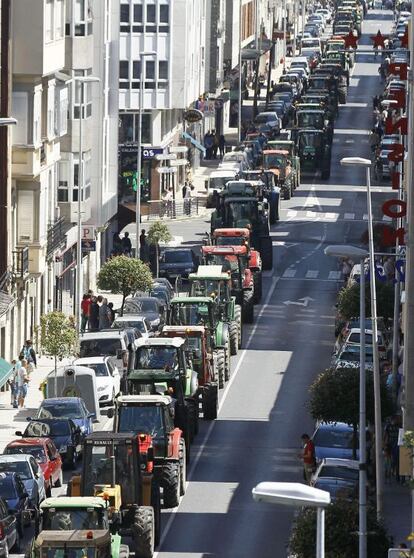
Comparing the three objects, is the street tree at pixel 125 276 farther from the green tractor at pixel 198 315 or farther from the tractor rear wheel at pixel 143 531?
the tractor rear wheel at pixel 143 531

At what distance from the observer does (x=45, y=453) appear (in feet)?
168

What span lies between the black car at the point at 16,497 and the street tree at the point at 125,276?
30.2 m

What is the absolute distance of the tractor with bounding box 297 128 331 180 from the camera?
398 ft

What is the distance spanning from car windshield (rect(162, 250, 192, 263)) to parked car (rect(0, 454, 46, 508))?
3826 cm

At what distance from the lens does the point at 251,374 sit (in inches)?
2729

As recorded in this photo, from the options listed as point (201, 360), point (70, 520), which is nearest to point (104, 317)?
point (201, 360)

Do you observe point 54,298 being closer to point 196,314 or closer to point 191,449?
point 196,314

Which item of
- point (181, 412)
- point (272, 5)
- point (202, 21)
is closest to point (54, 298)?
point (181, 412)

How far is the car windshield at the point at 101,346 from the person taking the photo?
6800cm

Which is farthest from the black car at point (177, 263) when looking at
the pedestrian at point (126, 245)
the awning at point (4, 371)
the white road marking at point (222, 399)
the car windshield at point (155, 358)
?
the car windshield at point (155, 358)

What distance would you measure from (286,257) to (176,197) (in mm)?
18707

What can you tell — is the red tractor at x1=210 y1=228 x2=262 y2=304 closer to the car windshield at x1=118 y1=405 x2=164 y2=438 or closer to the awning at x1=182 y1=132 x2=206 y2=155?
the car windshield at x1=118 y1=405 x2=164 y2=438

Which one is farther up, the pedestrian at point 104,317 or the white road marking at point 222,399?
the pedestrian at point 104,317

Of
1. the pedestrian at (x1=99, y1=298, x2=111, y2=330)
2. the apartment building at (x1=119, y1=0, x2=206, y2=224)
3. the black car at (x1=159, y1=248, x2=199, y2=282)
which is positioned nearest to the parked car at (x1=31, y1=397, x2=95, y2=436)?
the pedestrian at (x1=99, y1=298, x2=111, y2=330)
